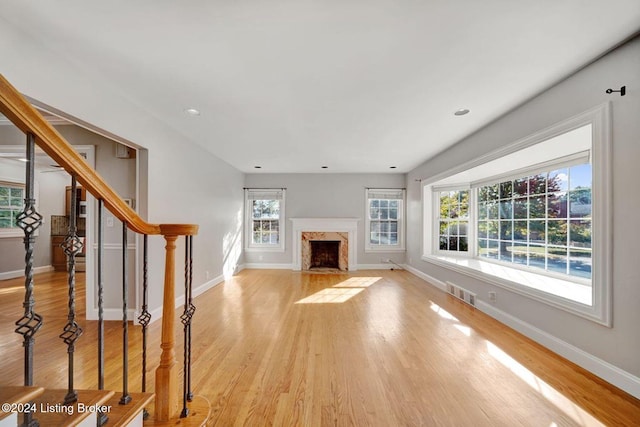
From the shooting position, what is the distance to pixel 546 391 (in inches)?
71.6

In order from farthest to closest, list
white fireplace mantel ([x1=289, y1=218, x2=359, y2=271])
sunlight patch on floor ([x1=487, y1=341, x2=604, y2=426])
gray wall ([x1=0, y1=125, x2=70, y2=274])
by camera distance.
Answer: white fireplace mantel ([x1=289, y1=218, x2=359, y2=271]), gray wall ([x1=0, y1=125, x2=70, y2=274]), sunlight patch on floor ([x1=487, y1=341, x2=604, y2=426])

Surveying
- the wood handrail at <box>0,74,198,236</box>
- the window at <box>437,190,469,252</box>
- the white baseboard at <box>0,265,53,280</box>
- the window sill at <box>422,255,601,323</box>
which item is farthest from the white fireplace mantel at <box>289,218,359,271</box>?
the white baseboard at <box>0,265,53,280</box>

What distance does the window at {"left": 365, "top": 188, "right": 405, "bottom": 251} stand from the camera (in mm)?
6312

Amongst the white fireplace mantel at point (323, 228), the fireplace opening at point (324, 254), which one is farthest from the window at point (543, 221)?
the fireplace opening at point (324, 254)

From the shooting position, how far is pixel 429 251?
5.18 m

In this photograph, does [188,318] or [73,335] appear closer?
[73,335]

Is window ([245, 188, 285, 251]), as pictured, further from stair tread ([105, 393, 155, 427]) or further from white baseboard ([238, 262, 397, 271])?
stair tread ([105, 393, 155, 427])

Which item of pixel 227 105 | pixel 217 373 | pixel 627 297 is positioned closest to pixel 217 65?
pixel 227 105

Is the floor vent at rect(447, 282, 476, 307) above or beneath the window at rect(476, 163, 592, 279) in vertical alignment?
beneath

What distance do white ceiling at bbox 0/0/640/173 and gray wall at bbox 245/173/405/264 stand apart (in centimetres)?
Answer: 324

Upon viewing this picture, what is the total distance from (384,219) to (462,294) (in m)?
2.86

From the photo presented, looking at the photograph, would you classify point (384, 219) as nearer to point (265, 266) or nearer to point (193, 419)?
point (265, 266)

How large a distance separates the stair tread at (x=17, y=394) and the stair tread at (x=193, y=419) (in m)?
0.67

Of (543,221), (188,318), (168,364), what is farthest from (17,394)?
(543,221)
